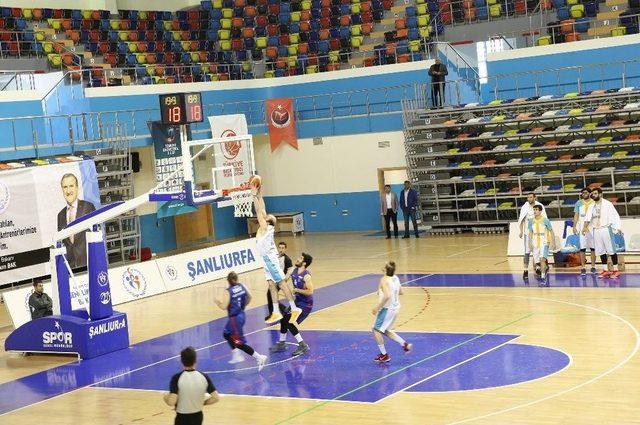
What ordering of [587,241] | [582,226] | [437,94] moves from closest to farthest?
1. [582,226]
2. [587,241]
3. [437,94]

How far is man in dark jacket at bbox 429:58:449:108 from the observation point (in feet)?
112

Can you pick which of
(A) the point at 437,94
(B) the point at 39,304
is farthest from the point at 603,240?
(A) the point at 437,94

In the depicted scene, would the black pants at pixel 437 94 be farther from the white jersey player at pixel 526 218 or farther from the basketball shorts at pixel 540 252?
the basketball shorts at pixel 540 252

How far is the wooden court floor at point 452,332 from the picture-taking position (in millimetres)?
13570

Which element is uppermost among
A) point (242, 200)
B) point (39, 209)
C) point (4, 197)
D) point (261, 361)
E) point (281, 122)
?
point (281, 122)

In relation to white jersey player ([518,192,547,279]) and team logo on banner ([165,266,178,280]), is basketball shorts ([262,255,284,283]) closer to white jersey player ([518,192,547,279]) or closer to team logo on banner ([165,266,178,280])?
white jersey player ([518,192,547,279])

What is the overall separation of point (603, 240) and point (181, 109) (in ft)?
31.0

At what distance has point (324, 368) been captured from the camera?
16.6 meters

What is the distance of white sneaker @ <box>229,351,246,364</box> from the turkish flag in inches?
803

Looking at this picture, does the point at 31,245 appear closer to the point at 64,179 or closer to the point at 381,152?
the point at 64,179

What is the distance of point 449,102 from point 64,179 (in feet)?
43.9

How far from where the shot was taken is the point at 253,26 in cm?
4209

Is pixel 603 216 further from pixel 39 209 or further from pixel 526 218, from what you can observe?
pixel 39 209

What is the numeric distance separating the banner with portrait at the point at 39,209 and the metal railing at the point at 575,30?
14.3 m
